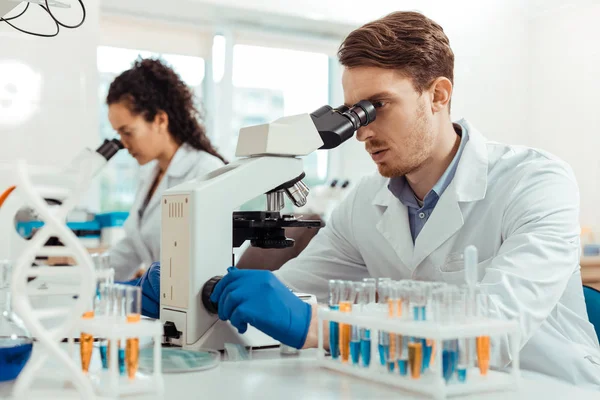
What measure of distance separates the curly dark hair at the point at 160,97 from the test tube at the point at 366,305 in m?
2.06

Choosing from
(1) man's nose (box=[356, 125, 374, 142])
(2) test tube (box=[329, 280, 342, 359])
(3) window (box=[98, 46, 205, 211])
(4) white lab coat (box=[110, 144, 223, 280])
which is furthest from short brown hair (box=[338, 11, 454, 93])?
(3) window (box=[98, 46, 205, 211])

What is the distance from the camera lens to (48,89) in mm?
3373

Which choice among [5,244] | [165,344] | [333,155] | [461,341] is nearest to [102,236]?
[5,244]

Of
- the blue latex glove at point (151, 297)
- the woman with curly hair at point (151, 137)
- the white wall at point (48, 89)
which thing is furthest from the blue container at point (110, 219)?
the blue latex glove at point (151, 297)

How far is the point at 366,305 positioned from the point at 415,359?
142 mm

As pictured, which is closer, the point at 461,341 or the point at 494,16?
the point at 461,341

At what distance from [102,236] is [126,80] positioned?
92 centimetres

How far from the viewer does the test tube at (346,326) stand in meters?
1.00

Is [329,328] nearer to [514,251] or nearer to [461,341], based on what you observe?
[461,341]

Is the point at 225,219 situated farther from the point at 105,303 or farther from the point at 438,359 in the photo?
the point at 438,359

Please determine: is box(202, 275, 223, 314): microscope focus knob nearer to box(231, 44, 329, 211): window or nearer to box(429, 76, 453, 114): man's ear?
box(429, 76, 453, 114): man's ear

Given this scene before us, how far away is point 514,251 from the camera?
4.26 ft

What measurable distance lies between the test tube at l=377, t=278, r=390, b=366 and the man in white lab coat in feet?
0.89

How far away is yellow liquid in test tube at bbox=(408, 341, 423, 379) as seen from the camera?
877 millimetres
